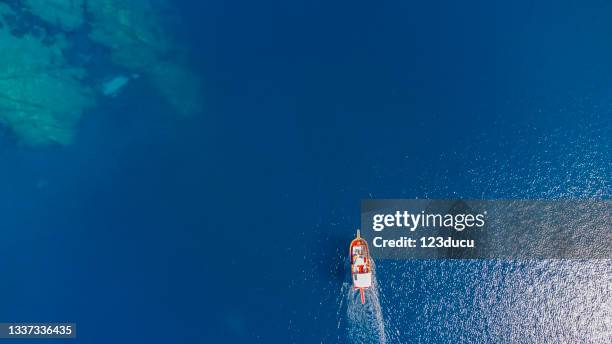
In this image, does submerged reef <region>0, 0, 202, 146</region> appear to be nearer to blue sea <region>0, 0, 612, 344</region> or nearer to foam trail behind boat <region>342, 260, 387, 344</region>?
blue sea <region>0, 0, 612, 344</region>

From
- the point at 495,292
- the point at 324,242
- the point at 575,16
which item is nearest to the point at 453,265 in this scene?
the point at 495,292

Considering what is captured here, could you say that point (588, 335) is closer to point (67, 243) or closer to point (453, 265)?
point (453, 265)

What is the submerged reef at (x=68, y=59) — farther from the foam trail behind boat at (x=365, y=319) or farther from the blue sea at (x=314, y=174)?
the foam trail behind boat at (x=365, y=319)

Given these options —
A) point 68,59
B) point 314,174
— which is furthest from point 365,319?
point 68,59

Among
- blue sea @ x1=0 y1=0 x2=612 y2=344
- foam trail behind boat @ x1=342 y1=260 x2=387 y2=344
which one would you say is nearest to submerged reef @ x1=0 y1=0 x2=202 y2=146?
blue sea @ x1=0 y1=0 x2=612 y2=344

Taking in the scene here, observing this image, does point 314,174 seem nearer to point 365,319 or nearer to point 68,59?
point 365,319
